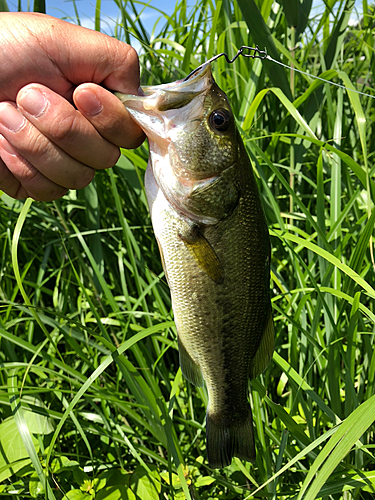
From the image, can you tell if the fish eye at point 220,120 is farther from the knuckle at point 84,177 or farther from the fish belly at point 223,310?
the knuckle at point 84,177

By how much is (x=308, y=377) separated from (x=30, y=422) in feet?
4.05

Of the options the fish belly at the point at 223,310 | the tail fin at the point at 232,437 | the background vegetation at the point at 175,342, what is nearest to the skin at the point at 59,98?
the fish belly at the point at 223,310

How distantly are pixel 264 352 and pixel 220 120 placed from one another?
2.60 ft

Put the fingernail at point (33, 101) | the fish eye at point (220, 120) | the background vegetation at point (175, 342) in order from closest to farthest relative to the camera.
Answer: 1. the fingernail at point (33, 101)
2. the fish eye at point (220, 120)
3. the background vegetation at point (175, 342)

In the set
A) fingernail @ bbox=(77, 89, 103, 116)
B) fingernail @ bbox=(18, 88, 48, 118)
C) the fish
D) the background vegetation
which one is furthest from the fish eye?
fingernail @ bbox=(18, 88, 48, 118)

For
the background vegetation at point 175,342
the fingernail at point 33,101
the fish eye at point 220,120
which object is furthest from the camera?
the background vegetation at point 175,342

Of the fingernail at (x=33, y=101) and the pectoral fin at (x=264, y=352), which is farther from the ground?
the fingernail at (x=33, y=101)

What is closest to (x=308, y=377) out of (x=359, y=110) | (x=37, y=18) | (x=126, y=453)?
(x=126, y=453)

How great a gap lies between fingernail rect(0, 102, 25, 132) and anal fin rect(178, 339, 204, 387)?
87cm

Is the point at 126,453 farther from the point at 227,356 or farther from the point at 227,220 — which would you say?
the point at 227,220

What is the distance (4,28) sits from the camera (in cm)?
123

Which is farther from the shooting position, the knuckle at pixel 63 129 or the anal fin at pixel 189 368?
the anal fin at pixel 189 368

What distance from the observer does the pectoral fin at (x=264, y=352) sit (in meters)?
1.40

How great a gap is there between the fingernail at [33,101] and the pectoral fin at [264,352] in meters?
0.98
